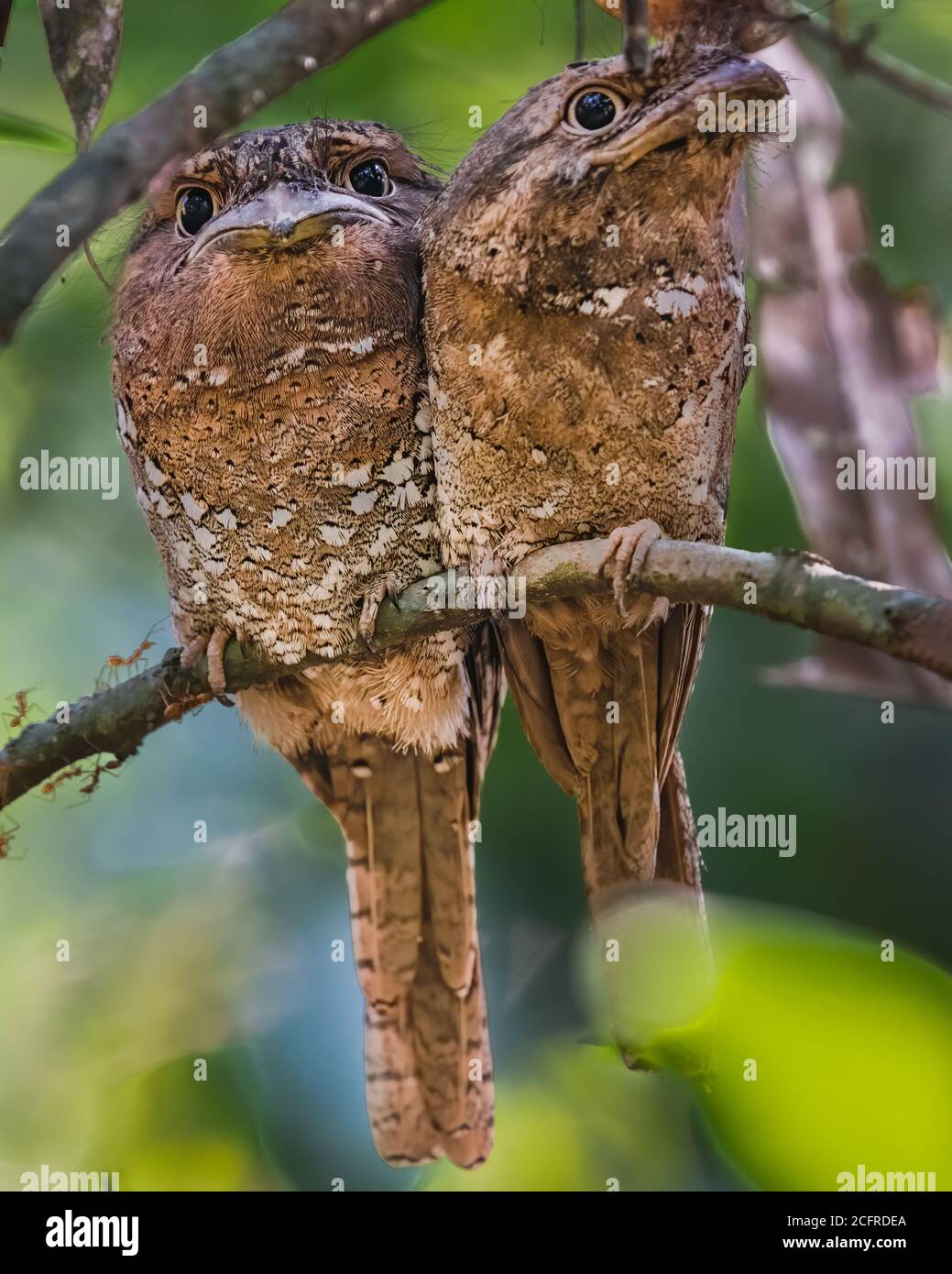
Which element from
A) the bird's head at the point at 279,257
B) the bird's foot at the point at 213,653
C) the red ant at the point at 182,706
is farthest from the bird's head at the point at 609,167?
the red ant at the point at 182,706

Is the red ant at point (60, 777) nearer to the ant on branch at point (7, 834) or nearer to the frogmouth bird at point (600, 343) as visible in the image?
the ant on branch at point (7, 834)

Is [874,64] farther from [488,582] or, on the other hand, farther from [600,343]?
[488,582]

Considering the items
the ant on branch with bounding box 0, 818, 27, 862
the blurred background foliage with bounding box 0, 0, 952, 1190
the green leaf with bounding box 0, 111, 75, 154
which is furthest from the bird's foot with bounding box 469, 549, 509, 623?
the ant on branch with bounding box 0, 818, 27, 862

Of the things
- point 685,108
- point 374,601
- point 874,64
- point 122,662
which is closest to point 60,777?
point 122,662

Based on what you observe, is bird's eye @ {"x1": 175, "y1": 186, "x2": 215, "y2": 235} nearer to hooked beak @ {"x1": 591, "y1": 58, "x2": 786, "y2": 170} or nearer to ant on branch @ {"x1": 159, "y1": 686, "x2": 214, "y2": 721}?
hooked beak @ {"x1": 591, "y1": 58, "x2": 786, "y2": 170}

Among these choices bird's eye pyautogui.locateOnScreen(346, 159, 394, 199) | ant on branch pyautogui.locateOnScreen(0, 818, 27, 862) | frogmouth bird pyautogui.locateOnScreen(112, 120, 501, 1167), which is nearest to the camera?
frogmouth bird pyautogui.locateOnScreen(112, 120, 501, 1167)

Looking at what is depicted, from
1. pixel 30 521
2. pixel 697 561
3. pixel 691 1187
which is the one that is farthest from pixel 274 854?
pixel 697 561

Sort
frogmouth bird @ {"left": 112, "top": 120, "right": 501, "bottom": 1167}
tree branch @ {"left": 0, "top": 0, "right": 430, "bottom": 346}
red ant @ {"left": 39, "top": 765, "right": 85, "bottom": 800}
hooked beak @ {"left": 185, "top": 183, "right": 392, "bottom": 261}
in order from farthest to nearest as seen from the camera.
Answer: red ant @ {"left": 39, "top": 765, "right": 85, "bottom": 800} → frogmouth bird @ {"left": 112, "top": 120, "right": 501, "bottom": 1167} → hooked beak @ {"left": 185, "top": 183, "right": 392, "bottom": 261} → tree branch @ {"left": 0, "top": 0, "right": 430, "bottom": 346}

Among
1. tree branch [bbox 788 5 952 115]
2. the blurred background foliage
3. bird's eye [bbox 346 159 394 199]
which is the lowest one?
the blurred background foliage
